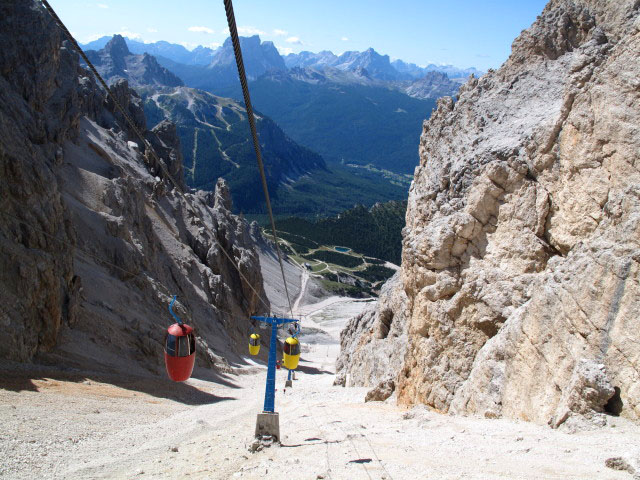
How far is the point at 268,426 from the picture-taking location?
16.2 m

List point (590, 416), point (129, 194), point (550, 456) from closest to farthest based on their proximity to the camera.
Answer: point (550, 456) < point (590, 416) < point (129, 194)

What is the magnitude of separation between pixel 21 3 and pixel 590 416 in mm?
56236

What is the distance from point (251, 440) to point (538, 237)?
12.4m

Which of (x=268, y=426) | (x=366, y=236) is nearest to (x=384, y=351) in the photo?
(x=268, y=426)

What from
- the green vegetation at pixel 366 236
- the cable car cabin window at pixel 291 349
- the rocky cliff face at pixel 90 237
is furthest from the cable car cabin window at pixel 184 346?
the green vegetation at pixel 366 236

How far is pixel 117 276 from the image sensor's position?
140 ft

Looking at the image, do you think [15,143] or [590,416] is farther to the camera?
[15,143]

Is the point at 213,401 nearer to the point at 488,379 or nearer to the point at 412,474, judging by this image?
the point at 488,379

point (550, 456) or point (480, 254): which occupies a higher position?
point (480, 254)

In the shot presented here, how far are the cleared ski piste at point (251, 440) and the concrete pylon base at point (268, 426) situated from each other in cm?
60

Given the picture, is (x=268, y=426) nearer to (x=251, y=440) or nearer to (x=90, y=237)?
(x=251, y=440)

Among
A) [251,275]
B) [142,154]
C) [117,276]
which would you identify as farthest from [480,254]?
[142,154]

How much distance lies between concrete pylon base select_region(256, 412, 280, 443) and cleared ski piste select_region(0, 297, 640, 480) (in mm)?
598

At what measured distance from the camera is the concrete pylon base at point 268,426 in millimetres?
16141
